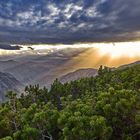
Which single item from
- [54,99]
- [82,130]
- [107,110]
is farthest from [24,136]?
[54,99]

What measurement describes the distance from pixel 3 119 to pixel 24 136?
45.6 feet

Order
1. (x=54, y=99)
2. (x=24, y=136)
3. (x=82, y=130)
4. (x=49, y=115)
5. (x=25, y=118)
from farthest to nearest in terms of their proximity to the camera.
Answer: (x=54, y=99)
(x=25, y=118)
(x=49, y=115)
(x=24, y=136)
(x=82, y=130)

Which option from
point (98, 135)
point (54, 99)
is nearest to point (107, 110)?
point (98, 135)

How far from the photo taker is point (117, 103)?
6950 centimetres

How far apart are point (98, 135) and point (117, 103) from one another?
911 cm

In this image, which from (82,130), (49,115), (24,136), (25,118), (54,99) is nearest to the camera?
(82,130)

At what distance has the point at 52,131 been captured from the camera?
73000 mm

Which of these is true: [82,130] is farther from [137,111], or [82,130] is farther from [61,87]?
[61,87]

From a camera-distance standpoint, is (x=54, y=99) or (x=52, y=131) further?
(x=54, y=99)

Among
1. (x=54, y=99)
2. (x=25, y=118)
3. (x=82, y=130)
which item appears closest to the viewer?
(x=82, y=130)

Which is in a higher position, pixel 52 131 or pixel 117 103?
pixel 117 103

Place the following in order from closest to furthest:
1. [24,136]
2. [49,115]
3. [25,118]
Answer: [24,136] < [49,115] < [25,118]

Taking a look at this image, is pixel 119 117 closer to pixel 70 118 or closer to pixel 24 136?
pixel 70 118

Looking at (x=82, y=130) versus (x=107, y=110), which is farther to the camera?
(x=107, y=110)
